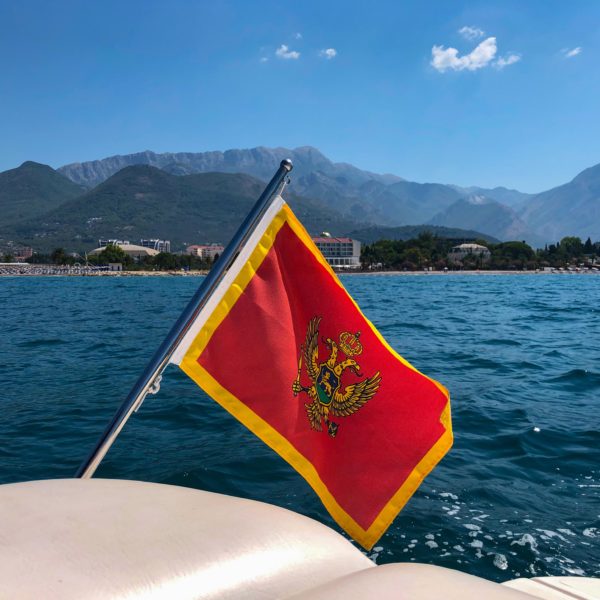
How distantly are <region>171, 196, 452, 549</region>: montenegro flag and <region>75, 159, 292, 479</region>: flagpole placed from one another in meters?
0.07

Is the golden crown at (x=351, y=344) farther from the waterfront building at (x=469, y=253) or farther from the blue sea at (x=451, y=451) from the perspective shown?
the waterfront building at (x=469, y=253)

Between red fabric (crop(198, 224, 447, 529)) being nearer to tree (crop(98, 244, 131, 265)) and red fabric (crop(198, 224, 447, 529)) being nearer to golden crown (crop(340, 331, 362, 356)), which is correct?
golden crown (crop(340, 331, 362, 356))

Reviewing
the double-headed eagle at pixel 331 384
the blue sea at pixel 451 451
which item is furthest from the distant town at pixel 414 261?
the double-headed eagle at pixel 331 384

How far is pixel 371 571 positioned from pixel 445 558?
3503 millimetres

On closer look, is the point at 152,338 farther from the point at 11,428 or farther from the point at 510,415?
the point at 510,415

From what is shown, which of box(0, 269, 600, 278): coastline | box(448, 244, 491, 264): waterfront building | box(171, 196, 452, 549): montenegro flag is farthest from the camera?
box(448, 244, 491, 264): waterfront building

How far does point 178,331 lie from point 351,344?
108 cm

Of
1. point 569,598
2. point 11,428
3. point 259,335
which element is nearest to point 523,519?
point 569,598

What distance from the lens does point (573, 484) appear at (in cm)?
623

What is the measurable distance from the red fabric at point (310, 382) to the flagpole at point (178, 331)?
226 millimetres

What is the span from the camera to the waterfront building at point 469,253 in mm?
183500

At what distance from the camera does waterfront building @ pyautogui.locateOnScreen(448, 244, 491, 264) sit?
184 m

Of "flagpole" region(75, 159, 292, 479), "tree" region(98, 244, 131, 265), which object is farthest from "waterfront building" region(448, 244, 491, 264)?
"flagpole" region(75, 159, 292, 479)

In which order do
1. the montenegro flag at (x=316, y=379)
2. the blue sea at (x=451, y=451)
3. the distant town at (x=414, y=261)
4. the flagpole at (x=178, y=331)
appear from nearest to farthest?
1. the flagpole at (x=178, y=331)
2. the montenegro flag at (x=316, y=379)
3. the blue sea at (x=451, y=451)
4. the distant town at (x=414, y=261)
